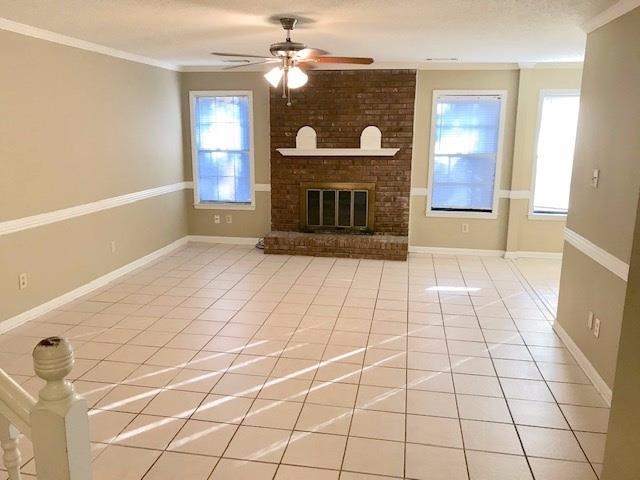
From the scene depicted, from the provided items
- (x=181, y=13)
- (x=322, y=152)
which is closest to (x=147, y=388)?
(x=181, y=13)

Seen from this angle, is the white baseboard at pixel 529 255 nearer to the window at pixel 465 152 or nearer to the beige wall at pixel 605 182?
the window at pixel 465 152

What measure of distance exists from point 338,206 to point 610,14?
397 cm

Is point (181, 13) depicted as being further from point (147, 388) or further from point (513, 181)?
point (513, 181)

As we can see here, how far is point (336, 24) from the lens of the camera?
150 inches

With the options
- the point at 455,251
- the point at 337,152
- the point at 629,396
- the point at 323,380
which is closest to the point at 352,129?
the point at 337,152

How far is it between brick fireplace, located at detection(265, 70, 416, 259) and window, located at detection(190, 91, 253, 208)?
0.40 m

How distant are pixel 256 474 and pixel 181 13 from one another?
2915 mm

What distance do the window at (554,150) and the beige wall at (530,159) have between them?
9 centimetres

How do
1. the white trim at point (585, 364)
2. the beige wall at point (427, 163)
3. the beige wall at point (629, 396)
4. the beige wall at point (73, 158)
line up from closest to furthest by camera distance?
the beige wall at point (629, 396) → the white trim at point (585, 364) → the beige wall at point (73, 158) → the beige wall at point (427, 163)

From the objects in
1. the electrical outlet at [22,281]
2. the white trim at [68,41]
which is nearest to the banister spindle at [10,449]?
the electrical outlet at [22,281]

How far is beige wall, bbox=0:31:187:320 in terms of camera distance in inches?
156

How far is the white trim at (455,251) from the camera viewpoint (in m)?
6.62

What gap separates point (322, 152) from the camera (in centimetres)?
656

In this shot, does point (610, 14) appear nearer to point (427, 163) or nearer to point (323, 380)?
point (323, 380)
